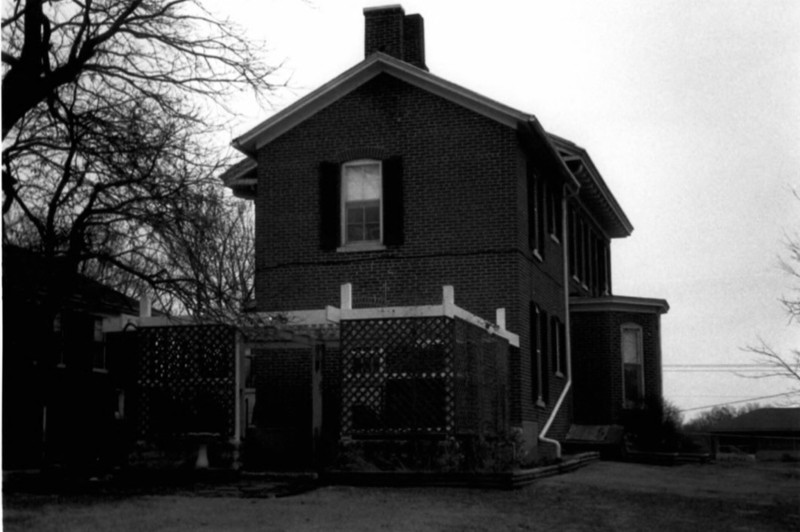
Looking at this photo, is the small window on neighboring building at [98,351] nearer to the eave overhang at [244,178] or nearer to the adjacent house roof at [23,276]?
the eave overhang at [244,178]

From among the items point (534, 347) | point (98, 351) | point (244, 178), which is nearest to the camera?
point (534, 347)

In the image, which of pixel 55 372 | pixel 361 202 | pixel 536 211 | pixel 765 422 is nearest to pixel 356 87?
pixel 361 202

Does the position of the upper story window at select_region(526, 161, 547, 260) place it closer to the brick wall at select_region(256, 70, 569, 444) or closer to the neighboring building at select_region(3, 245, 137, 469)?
the brick wall at select_region(256, 70, 569, 444)

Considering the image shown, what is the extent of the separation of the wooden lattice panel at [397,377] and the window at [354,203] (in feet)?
18.1

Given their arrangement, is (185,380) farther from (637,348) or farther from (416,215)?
(637,348)

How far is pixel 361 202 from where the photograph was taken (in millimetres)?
21484

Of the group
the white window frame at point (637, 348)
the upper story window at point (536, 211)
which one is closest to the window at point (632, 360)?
the white window frame at point (637, 348)

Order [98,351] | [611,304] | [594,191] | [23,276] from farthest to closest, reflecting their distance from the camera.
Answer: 1. [98,351]
2. [594,191]
3. [611,304]
4. [23,276]

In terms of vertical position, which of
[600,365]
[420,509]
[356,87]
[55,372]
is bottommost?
[420,509]

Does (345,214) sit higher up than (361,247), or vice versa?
(345,214)

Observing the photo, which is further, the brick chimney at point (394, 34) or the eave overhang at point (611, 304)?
the eave overhang at point (611, 304)

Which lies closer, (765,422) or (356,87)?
(356,87)

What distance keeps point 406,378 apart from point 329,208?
6.53m

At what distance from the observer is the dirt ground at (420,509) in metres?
10.5
